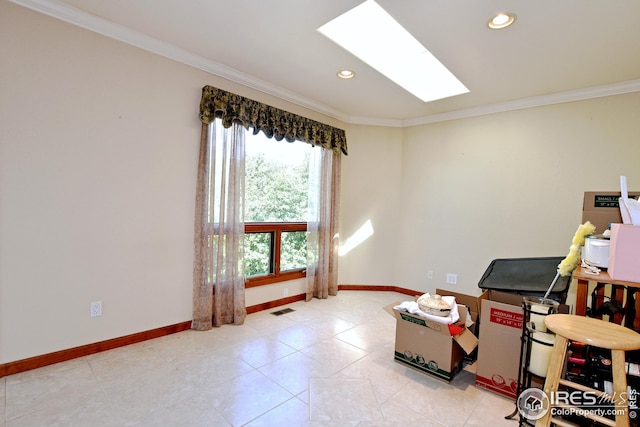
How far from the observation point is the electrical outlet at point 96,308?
2.31m

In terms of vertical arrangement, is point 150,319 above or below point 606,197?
below

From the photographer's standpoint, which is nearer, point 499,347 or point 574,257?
point 574,257

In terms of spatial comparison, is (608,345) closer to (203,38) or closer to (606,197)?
(606,197)

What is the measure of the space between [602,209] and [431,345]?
5.01ft

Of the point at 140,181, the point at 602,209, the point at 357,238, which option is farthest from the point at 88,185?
the point at 602,209

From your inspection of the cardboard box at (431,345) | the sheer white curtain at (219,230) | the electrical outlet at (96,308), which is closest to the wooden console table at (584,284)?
the cardboard box at (431,345)

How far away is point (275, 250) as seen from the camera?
362cm

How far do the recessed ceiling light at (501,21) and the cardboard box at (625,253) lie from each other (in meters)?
1.50

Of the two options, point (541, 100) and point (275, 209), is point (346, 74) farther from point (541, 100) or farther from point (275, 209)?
point (541, 100)

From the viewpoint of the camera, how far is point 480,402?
6.30 ft

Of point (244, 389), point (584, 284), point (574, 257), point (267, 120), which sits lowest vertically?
point (244, 389)

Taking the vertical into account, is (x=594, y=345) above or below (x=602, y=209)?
below

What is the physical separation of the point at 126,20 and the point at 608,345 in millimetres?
3525

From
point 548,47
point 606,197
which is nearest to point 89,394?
point 606,197
